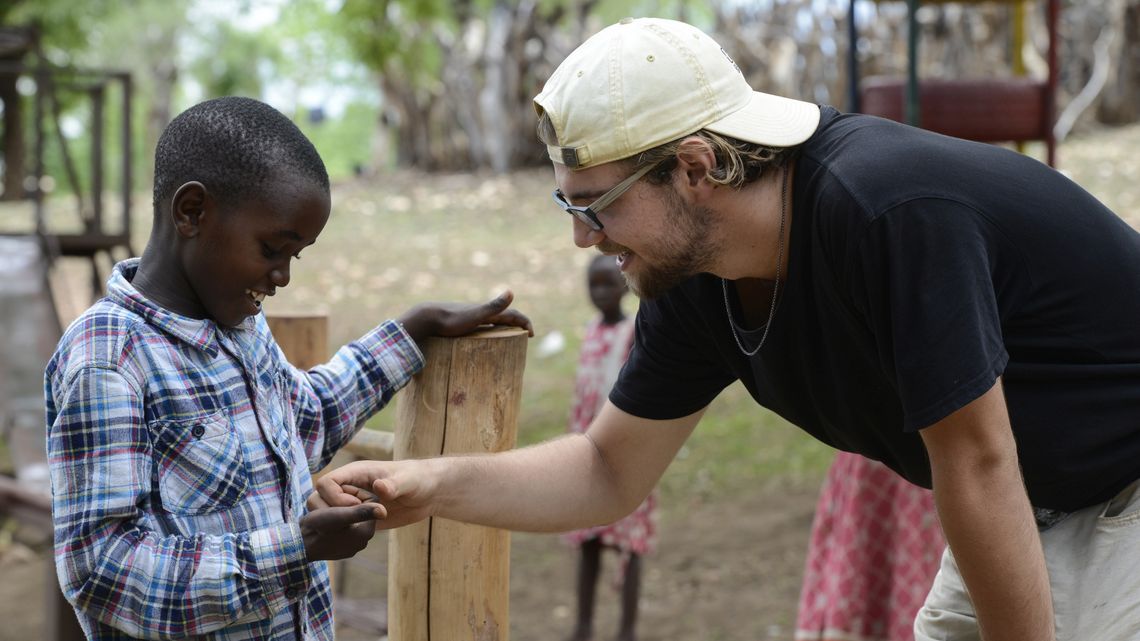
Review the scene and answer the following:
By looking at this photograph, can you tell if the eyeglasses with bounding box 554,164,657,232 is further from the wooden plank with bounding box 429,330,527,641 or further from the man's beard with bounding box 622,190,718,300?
the wooden plank with bounding box 429,330,527,641

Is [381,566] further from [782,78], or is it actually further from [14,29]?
[782,78]

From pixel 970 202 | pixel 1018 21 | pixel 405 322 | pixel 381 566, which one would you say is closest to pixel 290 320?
pixel 405 322

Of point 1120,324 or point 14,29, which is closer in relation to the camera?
point 1120,324

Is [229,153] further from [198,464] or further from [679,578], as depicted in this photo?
[679,578]

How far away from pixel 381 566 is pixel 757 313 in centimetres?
356

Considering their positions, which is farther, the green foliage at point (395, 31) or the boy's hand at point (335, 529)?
the green foliage at point (395, 31)

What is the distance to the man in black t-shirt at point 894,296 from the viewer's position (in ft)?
5.83

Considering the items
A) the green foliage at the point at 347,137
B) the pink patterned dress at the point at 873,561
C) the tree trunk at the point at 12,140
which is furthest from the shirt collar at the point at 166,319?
the green foliage at the point at 347,137

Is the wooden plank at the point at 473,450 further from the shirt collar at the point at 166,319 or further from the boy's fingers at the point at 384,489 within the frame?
the shirt collar at the point at 166,319

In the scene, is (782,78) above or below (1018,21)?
below

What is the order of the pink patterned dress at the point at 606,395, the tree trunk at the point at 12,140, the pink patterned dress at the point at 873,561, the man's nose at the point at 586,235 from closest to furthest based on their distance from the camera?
1. the man's nose at the point at 586,235
2. the pink patterned dress at the point at 873,561
3. the pink patterned dress at the point at 606,395
4. the tree trunk at the point at 12,140

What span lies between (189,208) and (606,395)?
10.2ft

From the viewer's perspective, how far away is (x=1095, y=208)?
1.98 m

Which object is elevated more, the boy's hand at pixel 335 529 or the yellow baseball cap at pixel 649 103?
the yellow baseball cap at pixel 649 103
